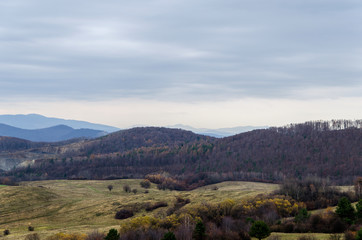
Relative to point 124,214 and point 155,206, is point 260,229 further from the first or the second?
point 155,206

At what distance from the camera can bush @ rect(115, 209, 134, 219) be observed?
7981 centimetres

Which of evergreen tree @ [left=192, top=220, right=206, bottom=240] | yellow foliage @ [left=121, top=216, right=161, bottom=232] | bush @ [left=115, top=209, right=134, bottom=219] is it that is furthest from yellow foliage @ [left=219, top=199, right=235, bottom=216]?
bush @ [left=115, top=209, right=134, bottom=219]

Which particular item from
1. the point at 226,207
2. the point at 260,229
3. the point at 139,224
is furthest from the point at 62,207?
the point at 260,229

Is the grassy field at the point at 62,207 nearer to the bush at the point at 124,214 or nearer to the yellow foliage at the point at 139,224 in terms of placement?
the bush at the point at 124,214

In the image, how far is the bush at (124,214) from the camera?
79.8m

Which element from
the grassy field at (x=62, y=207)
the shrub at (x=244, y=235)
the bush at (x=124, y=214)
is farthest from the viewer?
the bush at (x=124, y=214)

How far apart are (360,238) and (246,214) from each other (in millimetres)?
34110

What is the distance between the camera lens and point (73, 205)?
100 m

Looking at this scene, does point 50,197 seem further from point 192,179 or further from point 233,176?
point 233,176

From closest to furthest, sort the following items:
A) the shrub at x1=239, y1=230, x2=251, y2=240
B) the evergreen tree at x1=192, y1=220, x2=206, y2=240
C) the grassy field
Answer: the shrub at x1=239, y1=230, x2=251, y2=240 → the evergreen tree at x1=192, y1=220, x2=206, y2=240 → the grassy field

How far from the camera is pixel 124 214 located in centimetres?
8056

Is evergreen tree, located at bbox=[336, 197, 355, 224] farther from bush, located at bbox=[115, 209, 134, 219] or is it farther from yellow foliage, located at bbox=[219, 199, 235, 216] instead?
bush, located at bbox=[115, 209, 134, 219]

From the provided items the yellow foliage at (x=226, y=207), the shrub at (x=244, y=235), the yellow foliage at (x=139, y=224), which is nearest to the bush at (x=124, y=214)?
the yellow foliage at (x=226, y=207)

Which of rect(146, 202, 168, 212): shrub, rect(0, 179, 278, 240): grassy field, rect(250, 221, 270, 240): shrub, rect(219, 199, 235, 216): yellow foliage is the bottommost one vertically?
rect(0, 179, 278, 240): grassy field
